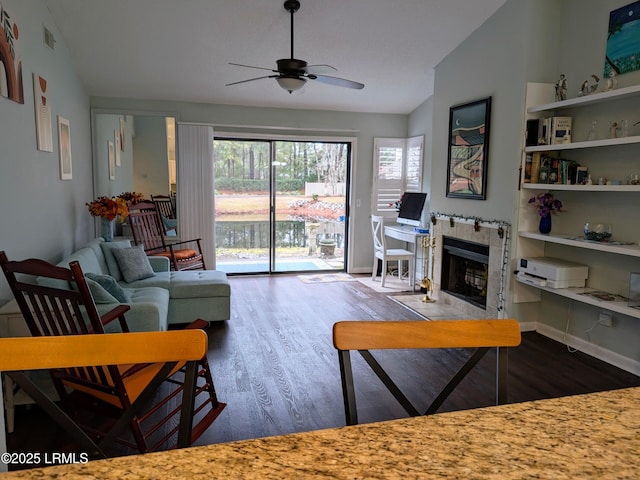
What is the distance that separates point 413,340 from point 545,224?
11.1 ft

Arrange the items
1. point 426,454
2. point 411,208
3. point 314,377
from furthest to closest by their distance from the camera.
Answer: point 411,208 < point 314,377 < point 426,454

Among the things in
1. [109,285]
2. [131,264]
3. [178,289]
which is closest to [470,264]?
[178,289]

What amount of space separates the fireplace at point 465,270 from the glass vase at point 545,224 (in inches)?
24.9

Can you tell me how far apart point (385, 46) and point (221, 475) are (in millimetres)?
4951

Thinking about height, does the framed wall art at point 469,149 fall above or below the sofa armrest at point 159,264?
above

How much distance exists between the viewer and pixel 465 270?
531cm

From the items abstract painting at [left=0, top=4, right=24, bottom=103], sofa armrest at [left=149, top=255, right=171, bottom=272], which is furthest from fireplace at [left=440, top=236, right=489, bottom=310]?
abstract painting at [left=0, top=4, right=24, bottom=103]

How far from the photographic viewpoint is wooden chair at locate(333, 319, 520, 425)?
1.20 m

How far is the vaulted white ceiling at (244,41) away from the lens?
4.19 m

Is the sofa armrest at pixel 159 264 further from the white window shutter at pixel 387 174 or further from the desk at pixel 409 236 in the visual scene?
the white window shutter at pixel 387 174

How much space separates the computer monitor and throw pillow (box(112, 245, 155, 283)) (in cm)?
364

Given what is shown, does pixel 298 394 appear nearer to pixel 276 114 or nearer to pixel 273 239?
pixel 273 239

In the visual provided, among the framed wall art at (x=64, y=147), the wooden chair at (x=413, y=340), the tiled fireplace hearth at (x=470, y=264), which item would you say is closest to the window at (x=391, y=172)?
the tiled fireplace hearth at (x=470, y=264)

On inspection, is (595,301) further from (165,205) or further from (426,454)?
(165,205)
